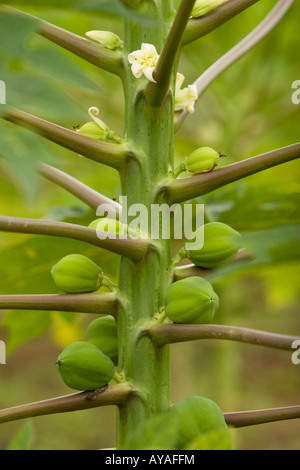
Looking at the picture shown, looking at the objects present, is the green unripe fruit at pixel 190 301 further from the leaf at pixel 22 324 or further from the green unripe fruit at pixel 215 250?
the leaf at pixel 22 324

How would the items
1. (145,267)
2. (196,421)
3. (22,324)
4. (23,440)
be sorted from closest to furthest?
(23,440) → (196,421) → (145,267) → (22,324)

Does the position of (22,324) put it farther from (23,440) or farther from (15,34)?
(15,34)

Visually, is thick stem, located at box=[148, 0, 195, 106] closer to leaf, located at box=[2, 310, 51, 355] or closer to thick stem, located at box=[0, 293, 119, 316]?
thick stem, located at box=[0, 293, 119, 316]

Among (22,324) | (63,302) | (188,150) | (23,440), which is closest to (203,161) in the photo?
(63,302)

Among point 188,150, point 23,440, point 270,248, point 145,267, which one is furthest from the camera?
point 188,150

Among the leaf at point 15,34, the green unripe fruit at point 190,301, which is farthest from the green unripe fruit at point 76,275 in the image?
the leaf at point 15,34

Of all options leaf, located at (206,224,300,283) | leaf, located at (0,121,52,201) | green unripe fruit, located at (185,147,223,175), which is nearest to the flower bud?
green unripe fruit, located at (185,147,223,175)
